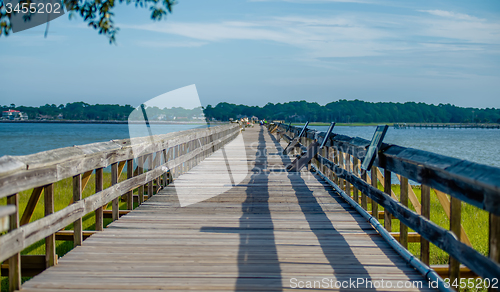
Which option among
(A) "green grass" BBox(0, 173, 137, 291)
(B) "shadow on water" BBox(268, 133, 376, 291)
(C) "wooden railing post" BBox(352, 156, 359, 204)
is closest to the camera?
(B) "shadow on water" BBox(268, 133, 376, 291)

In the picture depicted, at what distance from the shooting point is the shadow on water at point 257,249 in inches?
128

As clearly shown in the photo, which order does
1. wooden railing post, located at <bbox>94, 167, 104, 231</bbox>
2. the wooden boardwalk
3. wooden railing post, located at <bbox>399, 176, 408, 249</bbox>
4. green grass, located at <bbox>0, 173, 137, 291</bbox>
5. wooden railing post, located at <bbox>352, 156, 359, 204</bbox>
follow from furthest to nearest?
green grass, located at <bbox>0, 173, 137, 291</bbox> → wooden railing post, located at <bbox>352, 156, 359, 204</bbox> → wooden railing post, located at <bbox>94, 167, 104, 231</bbox> → wooden railing post, located at <bbox>399, 176, 408, 249</bbox> → the wooden boardwalk

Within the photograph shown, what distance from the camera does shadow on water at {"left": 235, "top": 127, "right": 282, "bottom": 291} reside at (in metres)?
3.24

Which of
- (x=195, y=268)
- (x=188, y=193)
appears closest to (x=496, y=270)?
(x=195, y=268)

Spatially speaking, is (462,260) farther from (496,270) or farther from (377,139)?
(377,139)

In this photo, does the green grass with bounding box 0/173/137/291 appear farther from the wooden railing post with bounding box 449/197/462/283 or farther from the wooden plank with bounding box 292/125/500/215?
the wooden railing post with bounding box 449/197/462/283

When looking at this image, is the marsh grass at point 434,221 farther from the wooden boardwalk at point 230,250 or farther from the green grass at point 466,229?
the wooden boardwalk at point 230,250

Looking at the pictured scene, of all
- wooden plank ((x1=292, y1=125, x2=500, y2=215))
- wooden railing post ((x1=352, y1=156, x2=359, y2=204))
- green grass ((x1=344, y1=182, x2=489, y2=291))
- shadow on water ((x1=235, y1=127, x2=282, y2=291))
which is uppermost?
wooden plank ((x1=292, y1=125, x2=500, y2=215))

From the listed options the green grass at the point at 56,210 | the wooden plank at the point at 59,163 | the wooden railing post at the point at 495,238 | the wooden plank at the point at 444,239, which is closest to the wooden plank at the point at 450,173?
the wooden railing post at the point at 495,238

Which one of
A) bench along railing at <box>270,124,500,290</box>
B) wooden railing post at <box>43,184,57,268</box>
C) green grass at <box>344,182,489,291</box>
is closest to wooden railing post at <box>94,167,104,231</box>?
wooden railing post at <box>43,184,57,268</box>

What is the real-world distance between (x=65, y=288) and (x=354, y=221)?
135 inches

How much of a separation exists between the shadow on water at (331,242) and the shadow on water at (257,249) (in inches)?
19.5

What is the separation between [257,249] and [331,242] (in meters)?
0.81

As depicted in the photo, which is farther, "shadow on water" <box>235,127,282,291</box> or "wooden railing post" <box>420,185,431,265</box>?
"wooden railing post" <box>420,185,431,265</box>
